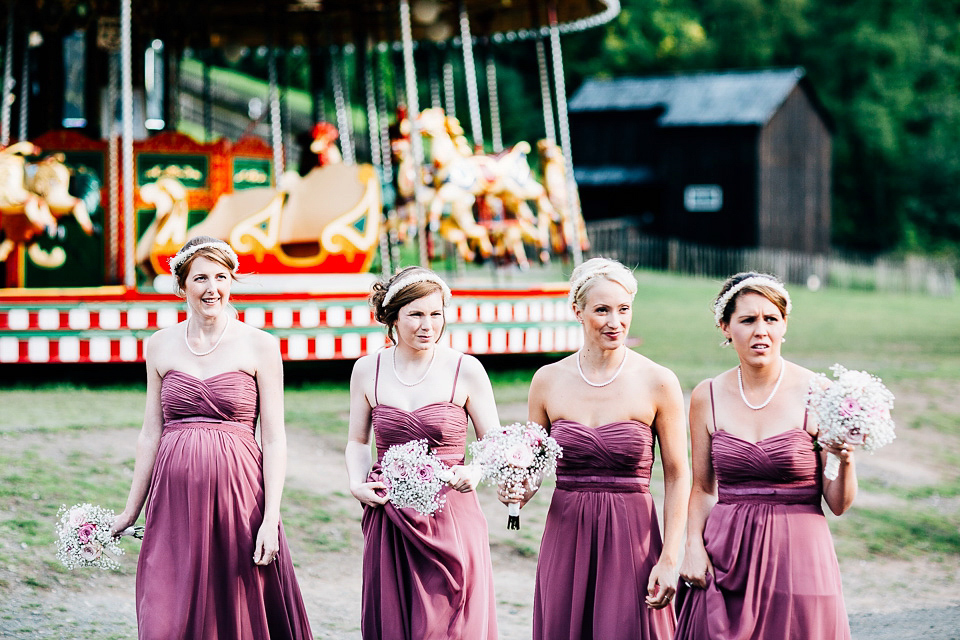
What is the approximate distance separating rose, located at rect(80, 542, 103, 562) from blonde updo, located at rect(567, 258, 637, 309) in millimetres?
1881

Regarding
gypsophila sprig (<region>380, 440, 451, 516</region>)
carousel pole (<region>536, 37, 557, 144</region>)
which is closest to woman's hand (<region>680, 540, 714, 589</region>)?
gypsophila sprig (<region>380, 440, 451, 516</region>)

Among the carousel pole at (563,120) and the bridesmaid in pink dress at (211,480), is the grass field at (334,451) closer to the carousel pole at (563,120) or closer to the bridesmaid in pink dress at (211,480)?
the carousel pole at (563,120)

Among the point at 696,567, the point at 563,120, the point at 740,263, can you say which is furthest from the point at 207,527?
the point at 740,263

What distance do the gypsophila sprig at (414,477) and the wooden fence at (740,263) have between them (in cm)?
2861

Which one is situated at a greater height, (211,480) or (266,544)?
(211,480)

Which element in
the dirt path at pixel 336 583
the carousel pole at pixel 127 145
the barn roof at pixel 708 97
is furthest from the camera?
the barn roof at pixel 708 97

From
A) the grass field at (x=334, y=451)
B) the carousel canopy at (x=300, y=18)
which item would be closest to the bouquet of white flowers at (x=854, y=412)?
the grass field at (x=334, y=451)

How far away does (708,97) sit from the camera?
1471 inches

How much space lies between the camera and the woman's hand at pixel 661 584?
4145mm

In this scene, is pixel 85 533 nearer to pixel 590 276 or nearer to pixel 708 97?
pixel 590 276

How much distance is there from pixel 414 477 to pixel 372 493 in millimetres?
224

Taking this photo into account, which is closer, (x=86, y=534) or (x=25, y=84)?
(x=86, y=534)

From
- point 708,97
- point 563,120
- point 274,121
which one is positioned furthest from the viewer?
point 708,97

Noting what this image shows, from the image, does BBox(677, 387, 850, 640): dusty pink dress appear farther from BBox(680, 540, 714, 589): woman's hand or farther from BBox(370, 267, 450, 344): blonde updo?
BBox(370, 267, 450, 344): blonde updo
